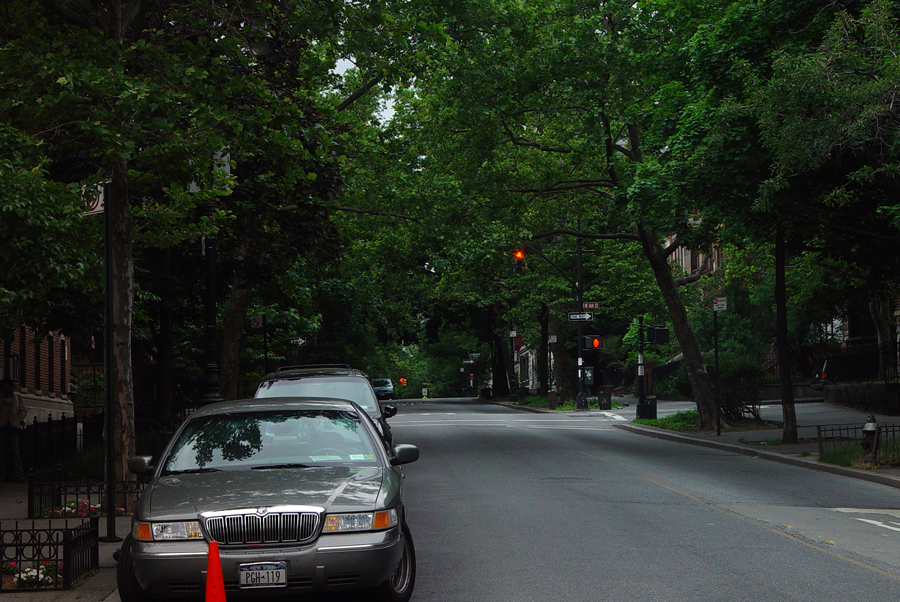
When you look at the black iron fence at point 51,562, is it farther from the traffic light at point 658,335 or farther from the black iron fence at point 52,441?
the traffic light at point 658,335

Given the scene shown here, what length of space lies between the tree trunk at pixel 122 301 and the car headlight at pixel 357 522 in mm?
6322

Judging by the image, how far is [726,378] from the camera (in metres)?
28.5

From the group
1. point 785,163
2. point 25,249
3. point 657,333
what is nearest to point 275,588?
point 25,249

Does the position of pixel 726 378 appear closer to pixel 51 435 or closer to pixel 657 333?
pixel 657 333

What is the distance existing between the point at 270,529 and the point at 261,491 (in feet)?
1.23

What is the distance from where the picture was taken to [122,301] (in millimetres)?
12133

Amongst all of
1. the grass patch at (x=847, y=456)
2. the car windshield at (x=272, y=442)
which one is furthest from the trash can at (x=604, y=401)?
the car windshield at (x=272, y=442)

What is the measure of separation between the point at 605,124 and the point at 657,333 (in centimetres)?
810

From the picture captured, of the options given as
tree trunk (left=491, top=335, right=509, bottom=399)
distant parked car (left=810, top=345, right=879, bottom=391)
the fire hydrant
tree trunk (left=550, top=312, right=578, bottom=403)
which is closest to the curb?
the fire hydrant

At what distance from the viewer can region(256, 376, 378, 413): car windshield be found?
Result: 15320 millimetres

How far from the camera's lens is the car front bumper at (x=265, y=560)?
6395mm

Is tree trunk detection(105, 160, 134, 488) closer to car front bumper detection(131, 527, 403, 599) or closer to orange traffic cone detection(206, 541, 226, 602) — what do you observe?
car front bumper detection(131, 527, 403, 599)

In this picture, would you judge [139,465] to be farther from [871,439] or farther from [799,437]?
[799,437]

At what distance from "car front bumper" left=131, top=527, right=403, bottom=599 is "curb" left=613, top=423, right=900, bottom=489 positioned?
1097cm
